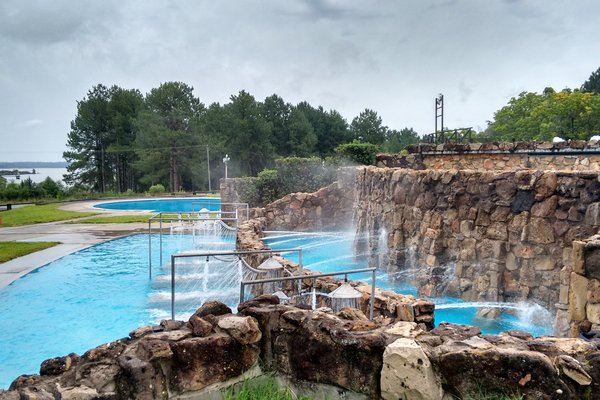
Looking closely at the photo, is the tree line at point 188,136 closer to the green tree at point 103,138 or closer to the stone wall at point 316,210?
the green tree at point 103,138

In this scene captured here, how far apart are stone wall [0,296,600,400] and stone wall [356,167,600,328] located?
17.4ft

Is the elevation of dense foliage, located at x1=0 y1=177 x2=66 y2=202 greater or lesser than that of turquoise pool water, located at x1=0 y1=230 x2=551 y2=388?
greater

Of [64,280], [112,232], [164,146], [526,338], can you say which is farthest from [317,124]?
[526,338]

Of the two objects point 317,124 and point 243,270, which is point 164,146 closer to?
point 317,124

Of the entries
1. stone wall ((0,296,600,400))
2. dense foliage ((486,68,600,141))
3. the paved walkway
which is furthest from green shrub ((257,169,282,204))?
stone wall ((0,296,600,400))

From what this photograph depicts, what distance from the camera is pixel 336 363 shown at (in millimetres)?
3189

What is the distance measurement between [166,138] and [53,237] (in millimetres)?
24464

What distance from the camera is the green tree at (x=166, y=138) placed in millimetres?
41531

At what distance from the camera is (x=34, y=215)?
25.2 meters

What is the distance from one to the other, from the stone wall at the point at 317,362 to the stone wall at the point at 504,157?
11.4 meters

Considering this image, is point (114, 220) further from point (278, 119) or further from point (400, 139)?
point (400, 139)

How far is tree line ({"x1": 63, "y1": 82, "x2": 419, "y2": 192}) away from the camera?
39.0m

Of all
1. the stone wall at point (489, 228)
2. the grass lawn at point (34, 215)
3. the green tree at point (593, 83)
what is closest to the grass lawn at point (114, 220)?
the grass lawn at point (34, 215)

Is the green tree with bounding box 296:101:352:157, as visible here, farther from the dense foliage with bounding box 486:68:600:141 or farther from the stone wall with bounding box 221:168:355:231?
the stone wall with bounding box 221:168:355:231
